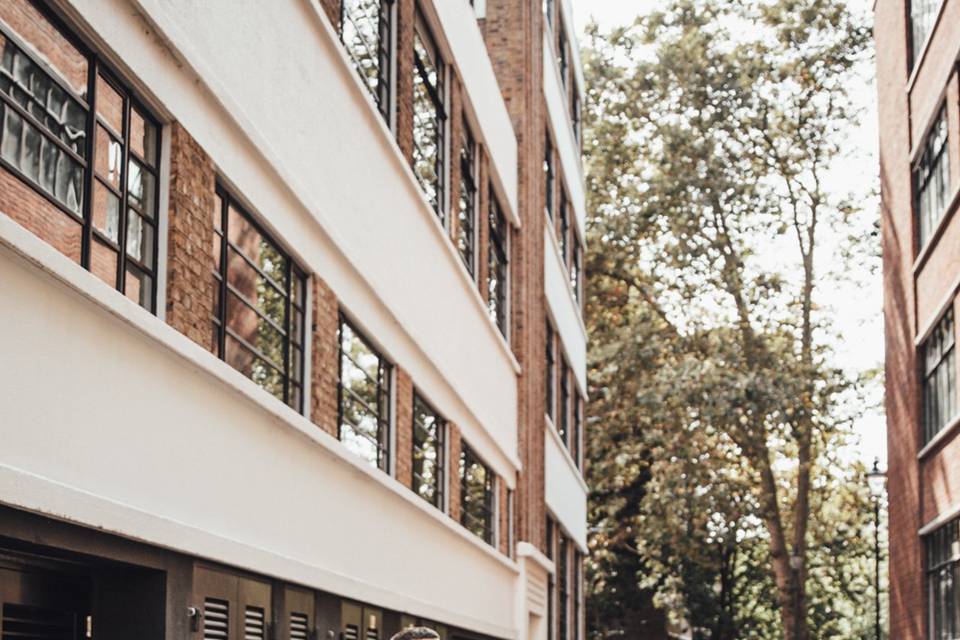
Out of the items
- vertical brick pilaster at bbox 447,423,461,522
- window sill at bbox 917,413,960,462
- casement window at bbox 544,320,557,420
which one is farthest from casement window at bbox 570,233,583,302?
vertical brick pilaster at bbox 447,423,461,522

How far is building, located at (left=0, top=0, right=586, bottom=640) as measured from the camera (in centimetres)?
751

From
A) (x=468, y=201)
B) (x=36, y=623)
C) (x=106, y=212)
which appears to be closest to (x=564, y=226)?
(x=468, y=201)

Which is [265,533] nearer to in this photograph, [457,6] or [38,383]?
[38,383]

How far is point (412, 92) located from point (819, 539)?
35.1m

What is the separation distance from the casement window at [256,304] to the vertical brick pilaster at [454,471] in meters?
7.13

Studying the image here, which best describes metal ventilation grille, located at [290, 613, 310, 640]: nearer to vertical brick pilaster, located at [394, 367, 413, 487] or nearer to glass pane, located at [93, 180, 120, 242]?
vertical brick pilaster, located at [394, 367, 413, 487]

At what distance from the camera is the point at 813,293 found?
4406 cm

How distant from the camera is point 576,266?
39.1 m

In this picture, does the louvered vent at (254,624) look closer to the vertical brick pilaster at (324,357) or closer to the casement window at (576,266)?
the vertical brick pilaster at (324,357)

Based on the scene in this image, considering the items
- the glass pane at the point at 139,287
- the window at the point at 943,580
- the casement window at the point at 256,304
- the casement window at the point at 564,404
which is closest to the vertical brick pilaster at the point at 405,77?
the casement window at the point at 256,304

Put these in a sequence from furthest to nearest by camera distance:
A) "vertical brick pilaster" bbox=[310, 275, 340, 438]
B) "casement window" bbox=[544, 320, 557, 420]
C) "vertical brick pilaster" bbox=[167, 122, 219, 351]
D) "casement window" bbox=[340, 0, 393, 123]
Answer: "casement window" bbox=[544, 320, 557, 420] < "casement window" bbox=[340, 0, 393, 123] < "vertical brick pilaster" bbox=[310, 275, 340, 438] < "vertical brick pilaster" bbox=[167, 122, 219, 351]

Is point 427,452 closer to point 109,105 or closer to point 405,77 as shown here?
point 405,77

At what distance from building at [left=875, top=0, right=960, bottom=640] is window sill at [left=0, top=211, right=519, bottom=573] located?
12522 mm

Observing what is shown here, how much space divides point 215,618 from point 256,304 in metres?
2.19
